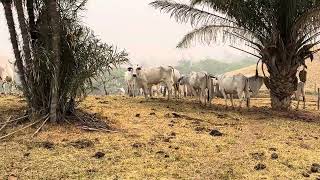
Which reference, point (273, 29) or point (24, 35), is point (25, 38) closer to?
point (24, 35)

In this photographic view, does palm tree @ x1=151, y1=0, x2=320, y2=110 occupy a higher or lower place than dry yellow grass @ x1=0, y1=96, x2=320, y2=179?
higher

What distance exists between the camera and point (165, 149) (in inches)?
363

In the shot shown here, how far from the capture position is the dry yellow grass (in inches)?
313

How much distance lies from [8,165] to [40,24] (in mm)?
3856

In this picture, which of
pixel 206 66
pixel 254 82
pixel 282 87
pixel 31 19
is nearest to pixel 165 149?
pixel 31 19

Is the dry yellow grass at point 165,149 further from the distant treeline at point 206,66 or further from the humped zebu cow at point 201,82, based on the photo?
the distant treeline at point 206,66

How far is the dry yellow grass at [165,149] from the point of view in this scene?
7941mm

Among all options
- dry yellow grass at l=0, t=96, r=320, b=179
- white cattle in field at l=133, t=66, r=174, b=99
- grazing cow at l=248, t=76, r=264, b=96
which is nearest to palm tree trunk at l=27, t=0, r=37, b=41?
dry yellow grass at l=0, t=96, r=320, b=179

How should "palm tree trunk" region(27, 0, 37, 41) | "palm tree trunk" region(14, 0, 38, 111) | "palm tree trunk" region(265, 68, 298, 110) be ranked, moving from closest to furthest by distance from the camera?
1. "palm tree trunk" region(14, 0, 38, 111)
2. "palm tree trunk" region(27, 0, 37, 41)
3. "palm tree trunk" region(265, 68, 298, 110)

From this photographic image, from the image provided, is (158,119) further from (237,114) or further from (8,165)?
(8,165)

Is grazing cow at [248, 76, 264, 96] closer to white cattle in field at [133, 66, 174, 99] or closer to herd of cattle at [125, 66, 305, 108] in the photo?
herd of cattle at [125, 66, 305, 108]

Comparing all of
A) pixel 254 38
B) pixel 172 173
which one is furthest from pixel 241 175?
pixel 254 38

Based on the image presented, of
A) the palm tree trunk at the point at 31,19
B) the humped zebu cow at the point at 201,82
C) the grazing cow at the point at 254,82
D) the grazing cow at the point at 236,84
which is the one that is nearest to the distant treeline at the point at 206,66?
the humped zebu cow at the point at 201,82

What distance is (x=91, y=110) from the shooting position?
42.3 feet
